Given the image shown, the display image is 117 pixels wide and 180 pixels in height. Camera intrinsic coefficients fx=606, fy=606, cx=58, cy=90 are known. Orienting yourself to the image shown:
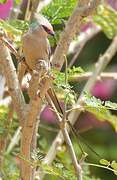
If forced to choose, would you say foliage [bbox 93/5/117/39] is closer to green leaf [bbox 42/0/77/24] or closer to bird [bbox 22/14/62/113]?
green leaf [bbox 42/0/77/24]

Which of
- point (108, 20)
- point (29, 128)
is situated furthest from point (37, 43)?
point (108, 20)

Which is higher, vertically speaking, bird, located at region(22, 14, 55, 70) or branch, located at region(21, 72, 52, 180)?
bird, located at region(22, 14, 55, 70)

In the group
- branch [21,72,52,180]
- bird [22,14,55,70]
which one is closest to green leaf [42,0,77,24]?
bird [22,14,55,70]

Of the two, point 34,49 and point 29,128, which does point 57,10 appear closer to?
point 34,49

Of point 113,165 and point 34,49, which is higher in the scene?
point 34,49

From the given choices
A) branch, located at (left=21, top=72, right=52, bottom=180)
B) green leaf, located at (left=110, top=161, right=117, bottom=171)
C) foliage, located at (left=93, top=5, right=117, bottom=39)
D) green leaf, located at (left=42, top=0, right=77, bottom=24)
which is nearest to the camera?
branch, located at (left=21, top=72, right=52, bottom=180)

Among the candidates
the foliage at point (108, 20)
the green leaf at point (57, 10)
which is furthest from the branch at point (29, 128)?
the foliage at point (108, 20)

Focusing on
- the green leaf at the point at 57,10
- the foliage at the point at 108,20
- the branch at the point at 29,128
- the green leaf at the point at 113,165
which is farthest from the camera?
the foliage at the point at 108,20

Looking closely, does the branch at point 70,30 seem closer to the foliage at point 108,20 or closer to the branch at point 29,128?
the branch at point 29,128
